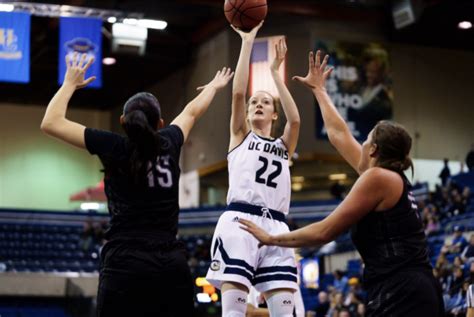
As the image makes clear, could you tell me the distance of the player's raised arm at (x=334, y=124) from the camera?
5.82 metres

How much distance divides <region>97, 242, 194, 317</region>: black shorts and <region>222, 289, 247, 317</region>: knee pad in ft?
6.09

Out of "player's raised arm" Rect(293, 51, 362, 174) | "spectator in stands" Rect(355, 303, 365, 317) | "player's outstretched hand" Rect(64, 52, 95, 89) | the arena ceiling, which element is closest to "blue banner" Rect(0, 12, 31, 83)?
the arena ceiling

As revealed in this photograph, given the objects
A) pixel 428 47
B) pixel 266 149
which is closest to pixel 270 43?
pixel 428 47

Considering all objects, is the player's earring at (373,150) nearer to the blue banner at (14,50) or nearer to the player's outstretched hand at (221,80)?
the player's outstretched hand at (221,80)

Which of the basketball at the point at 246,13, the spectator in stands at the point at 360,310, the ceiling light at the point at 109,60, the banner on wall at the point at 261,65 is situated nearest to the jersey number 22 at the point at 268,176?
the basketball at the point at 246,13

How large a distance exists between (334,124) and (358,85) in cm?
2074

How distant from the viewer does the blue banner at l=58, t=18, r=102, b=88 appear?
22250 millimetres

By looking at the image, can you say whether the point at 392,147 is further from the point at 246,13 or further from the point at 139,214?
the point at 246,13

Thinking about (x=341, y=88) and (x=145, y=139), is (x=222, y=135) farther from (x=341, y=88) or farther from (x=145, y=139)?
(x=145, y=139)

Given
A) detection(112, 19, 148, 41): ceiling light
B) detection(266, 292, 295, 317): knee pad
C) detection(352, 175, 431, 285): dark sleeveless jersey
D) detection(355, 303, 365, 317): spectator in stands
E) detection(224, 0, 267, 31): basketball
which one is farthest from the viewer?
detection(112, 19, 148, 41): ceiling light

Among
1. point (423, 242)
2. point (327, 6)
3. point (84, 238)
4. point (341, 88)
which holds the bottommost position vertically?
point (84, 238)

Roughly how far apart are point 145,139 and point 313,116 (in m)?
21.4

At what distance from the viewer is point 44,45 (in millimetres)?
29047

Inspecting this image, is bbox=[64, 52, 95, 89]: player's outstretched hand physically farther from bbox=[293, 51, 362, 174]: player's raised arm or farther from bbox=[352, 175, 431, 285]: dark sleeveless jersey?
bbox=[352, 175, 431, 285]: dark sleeveless jersey
